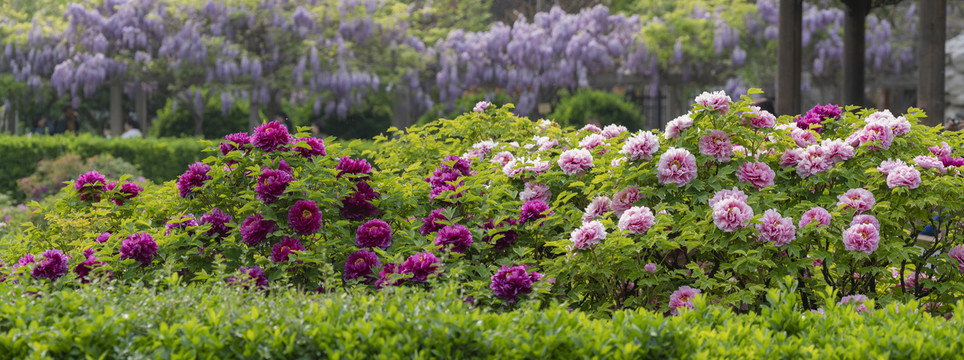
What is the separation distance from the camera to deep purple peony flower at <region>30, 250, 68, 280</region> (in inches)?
160

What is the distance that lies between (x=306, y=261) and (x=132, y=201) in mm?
1404

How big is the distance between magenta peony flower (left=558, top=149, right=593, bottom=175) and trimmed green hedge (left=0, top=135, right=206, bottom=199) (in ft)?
34.3

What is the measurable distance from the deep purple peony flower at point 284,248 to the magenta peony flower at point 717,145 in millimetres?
1830

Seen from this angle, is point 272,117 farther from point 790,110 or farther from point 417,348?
point 417,348

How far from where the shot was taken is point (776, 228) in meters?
3.94

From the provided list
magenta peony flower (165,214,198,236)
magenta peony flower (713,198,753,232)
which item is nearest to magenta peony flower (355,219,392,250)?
magenta peony flower (165,214,198,236)

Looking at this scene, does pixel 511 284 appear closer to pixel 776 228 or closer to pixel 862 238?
pixel 776 228

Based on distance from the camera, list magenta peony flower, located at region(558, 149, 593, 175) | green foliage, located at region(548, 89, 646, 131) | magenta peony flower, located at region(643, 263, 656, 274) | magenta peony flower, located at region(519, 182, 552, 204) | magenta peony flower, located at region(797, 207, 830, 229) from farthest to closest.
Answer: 1. green foliage, located at region(548, 89, 646, 131)
2. magenta peony flower, located at region(519, 182, 552, 204)
3. magenta peony flower, located at region(558, 149, 593, 175)
4. magenta peony flower, located at region(643, 263, 656, 274)
5. magenta peony flower, located at region(797, 207, 830, 229)

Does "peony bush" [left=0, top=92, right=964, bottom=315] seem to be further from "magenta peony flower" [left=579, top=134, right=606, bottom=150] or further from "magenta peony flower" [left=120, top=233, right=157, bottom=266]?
"magenta peony flower" [left=579, top=134, right=606, bottom=150]

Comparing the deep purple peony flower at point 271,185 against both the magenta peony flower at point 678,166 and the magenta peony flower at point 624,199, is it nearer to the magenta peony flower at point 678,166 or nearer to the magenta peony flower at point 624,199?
the magenta peony flower at point 624,199

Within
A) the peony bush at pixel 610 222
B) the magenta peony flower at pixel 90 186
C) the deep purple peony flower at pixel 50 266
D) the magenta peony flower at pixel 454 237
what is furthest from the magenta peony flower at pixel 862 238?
the magenta peony flower at pixel 90 186

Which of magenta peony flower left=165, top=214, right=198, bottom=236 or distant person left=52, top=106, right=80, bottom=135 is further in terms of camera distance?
distant person left=52, top=106, right=80, bottom=135

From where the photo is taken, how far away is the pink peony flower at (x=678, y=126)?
13.9 feet

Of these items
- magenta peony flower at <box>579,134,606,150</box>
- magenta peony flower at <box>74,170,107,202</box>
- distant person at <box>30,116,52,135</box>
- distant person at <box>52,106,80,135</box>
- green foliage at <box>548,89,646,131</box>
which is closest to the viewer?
magenta peony flower at <box>74,170,107,202</box>
